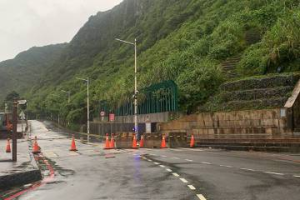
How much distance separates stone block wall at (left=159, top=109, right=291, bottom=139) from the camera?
30.8 m

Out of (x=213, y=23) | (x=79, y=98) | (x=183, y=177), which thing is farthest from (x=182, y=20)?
(x=183, y=177)

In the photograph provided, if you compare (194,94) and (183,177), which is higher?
(194,94)

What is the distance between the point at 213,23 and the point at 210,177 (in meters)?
54.4

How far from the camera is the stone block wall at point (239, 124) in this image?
30.8 m

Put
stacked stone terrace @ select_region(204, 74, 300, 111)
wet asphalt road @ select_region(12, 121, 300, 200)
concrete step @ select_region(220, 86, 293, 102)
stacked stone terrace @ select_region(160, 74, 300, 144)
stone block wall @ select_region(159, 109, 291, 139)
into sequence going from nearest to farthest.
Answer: wet asphalt road @ select_region(12, 121, 300, 200), stone block wall @ select_region(159, 109, 291, 139), stacked stone terrace @ select_region(160, 74, 300, 144), stacked stone terrace @ select_region(204, 74, 300, 111), concrete step @ select_region(220, 86, 293, 102)

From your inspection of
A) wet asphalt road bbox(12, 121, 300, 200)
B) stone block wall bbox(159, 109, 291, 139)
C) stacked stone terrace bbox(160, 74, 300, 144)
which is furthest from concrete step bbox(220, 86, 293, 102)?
wet asphalt road bbox(12, 121, 300, 200)

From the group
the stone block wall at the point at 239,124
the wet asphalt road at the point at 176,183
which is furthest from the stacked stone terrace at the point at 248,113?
the wet asphalt road at the point at 176,183

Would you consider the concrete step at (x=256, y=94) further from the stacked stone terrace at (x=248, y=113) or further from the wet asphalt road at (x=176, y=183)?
the wet asphalt road at (x=176, y=183)

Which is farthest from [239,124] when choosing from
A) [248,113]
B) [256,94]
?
[256,94]

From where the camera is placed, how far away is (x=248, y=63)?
44.5 meters

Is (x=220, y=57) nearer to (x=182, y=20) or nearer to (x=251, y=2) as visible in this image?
(x=251, y=2)

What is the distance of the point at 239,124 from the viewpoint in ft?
113

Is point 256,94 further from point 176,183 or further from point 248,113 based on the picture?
point 176,183

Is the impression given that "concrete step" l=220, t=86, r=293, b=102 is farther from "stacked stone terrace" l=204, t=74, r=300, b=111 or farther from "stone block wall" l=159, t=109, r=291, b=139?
"stone block wall" l=159, t=109, r=291, b=139
